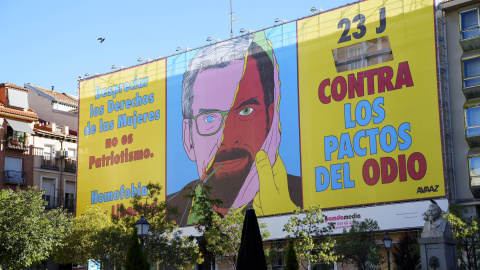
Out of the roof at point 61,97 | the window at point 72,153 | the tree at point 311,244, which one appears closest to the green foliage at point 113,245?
the tree at point 311,244

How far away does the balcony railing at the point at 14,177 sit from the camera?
6688 cm

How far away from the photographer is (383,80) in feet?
181

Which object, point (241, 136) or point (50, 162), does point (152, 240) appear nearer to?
point (241, 136)

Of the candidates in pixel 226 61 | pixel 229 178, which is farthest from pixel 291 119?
pixel 226 61

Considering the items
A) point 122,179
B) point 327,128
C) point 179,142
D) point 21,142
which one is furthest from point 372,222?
point 21,142

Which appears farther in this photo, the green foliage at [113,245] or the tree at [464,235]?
the green foliage at [113,245]

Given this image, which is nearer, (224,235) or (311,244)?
(311,244)

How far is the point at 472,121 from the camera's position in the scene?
52062 millimetres

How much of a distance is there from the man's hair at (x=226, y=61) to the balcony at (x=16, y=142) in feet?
49.5

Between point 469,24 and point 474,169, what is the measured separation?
10.3 metres

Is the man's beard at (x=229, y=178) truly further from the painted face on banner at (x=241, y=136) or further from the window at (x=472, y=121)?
the window at (x=472, y=121)

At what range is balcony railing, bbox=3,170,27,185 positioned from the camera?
66.9 m

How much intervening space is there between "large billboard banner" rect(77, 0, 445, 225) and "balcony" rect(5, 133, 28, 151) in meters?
7.01

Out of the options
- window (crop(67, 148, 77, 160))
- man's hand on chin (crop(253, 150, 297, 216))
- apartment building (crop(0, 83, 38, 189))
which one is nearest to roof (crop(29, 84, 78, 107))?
window (crop(67, 148, 77, 160))
